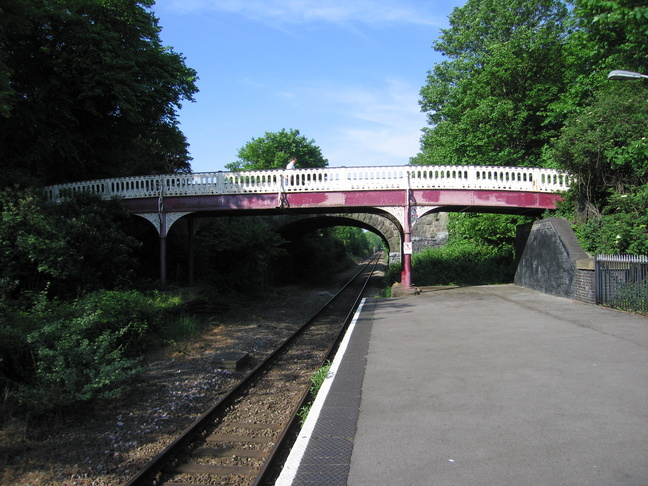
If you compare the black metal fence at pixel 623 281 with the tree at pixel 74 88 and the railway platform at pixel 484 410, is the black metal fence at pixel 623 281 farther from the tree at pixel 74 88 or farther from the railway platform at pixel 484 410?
the tree at pixel 74 88

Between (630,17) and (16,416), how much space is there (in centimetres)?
1630

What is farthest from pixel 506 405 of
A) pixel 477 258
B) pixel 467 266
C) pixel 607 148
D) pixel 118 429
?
pixel 477 258

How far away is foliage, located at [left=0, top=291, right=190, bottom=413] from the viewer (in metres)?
5.87

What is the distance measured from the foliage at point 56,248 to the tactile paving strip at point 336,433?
27.3ft

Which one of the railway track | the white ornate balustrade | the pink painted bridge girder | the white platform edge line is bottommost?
the railway track

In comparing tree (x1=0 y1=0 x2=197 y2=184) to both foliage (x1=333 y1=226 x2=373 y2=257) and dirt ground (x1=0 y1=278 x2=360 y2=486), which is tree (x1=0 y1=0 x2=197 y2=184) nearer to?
dirt ground (x1=0 y1=278 x2=360 y2=486)

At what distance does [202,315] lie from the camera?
13945 millimetres

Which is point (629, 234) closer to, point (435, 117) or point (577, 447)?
point (577, 447)

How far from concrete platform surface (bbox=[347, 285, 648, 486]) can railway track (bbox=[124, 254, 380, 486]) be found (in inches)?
44.4

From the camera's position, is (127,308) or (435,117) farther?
(435,117)

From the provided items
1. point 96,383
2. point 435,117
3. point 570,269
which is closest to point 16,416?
point 96,383

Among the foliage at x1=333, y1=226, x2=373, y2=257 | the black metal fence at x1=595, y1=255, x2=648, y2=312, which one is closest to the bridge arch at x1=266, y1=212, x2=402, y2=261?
the black metal fence at x1=595, y1=255, x2=648, y2=312

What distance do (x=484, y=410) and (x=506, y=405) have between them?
0.29m

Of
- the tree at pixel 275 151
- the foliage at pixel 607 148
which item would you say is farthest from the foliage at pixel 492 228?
the tree at pixel 275 151
